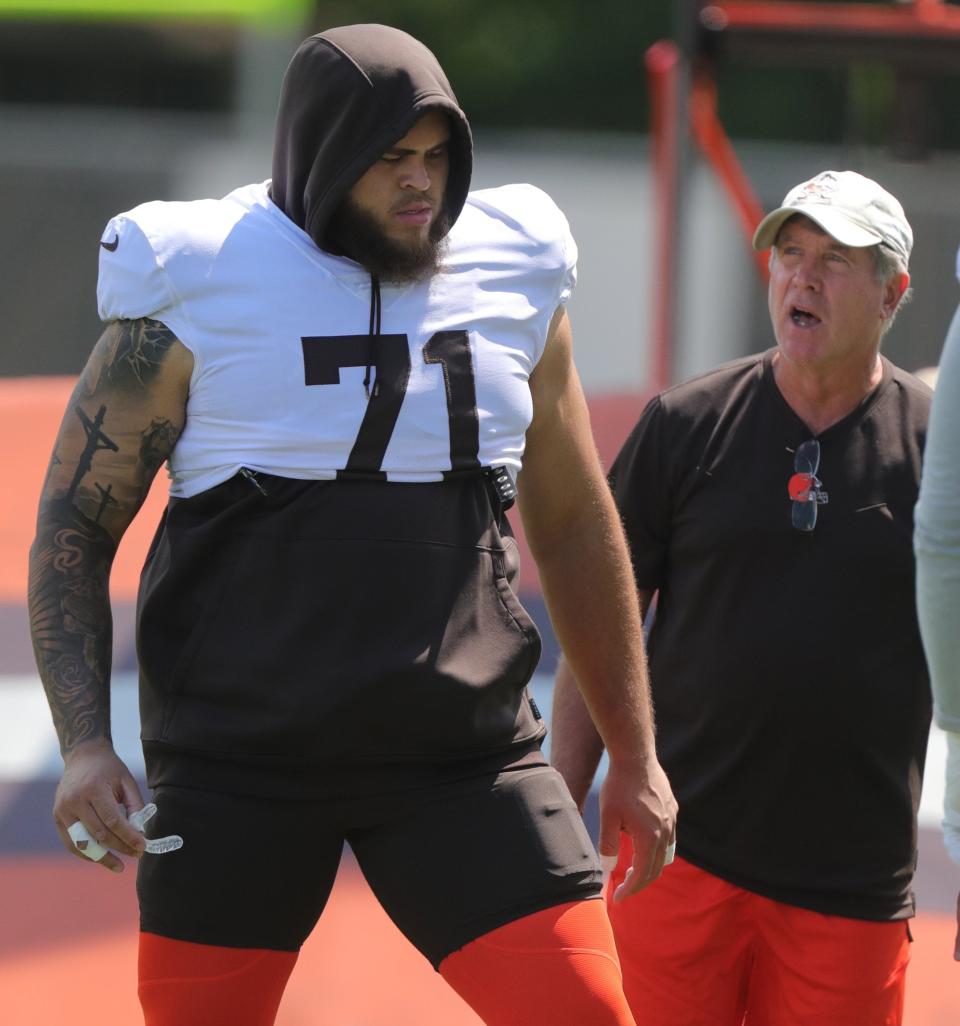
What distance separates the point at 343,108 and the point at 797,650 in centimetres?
115

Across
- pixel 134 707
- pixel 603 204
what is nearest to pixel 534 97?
pixel 603 204

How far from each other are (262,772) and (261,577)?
271 millimetres

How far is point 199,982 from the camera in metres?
2.47

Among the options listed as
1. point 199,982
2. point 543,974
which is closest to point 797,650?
point 543,974

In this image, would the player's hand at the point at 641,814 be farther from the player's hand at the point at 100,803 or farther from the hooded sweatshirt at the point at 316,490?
the player's hand at the point at 100,803

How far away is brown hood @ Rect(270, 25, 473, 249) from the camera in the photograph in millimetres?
2506

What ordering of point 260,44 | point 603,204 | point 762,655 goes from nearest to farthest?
point 762,655, point 603,204, point 260,44

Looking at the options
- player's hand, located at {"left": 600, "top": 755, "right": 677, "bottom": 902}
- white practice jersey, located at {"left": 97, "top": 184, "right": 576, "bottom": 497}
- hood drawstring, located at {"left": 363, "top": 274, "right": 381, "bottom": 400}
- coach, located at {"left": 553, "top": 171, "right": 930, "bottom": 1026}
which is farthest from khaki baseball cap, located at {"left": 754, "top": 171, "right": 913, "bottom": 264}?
player's hand, located at {"left": 600, "top": 755, "right": 677, "bottom": 902}

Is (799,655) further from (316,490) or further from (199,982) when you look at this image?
(199,982)

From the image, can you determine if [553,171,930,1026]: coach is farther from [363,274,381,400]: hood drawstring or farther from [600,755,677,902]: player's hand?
[363,274,381,400]: hood drawstring

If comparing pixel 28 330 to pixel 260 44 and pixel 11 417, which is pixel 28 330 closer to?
pixel 11 417

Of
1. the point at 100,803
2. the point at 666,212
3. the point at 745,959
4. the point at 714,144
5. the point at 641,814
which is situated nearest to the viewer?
the point at 100,803

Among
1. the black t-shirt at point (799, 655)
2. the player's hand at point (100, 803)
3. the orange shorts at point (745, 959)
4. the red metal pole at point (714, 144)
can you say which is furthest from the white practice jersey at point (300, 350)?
the red metal pole at point (714, 144)

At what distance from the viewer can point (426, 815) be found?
8.31 ft
